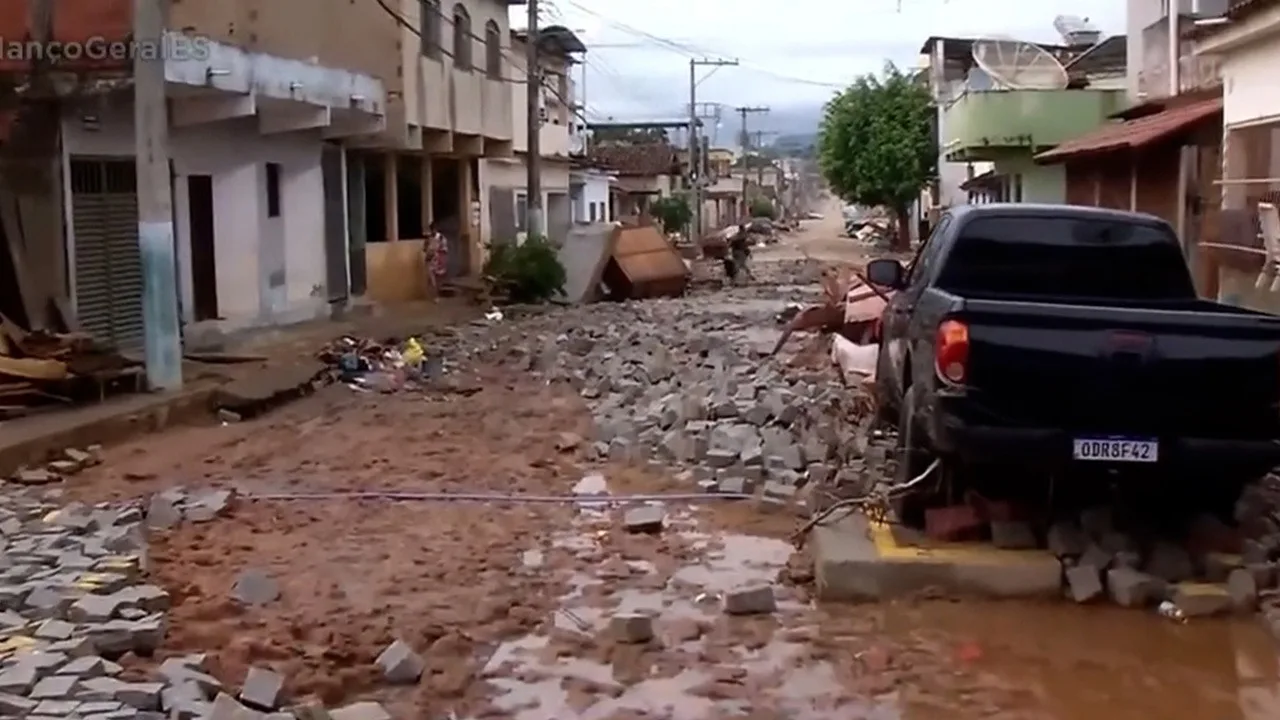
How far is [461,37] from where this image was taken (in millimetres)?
33844

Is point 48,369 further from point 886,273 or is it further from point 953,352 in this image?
point 953,352

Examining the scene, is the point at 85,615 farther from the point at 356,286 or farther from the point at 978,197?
the point at 978,197

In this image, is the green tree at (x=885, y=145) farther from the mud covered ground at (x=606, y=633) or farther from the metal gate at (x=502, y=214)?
the mud covered ground at (x=606, y=633)

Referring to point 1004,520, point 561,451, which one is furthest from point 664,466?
point 1004,520

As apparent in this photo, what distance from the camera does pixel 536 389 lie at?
17.2 metres

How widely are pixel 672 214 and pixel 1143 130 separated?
1849 inches

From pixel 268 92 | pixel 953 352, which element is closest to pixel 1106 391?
pixel 953 352

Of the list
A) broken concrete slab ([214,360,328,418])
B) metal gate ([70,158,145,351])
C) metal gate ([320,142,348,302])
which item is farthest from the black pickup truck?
metal gate ([320,142,348,302])

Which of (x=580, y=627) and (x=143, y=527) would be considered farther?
(x=143, y=527)

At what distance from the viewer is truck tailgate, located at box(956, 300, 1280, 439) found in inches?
296

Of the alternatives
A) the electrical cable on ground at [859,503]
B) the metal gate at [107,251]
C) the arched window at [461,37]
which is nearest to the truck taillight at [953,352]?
the electrical cable on ground at [859,503]

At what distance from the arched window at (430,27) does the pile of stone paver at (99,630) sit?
21806 mm

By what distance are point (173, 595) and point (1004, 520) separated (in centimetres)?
441

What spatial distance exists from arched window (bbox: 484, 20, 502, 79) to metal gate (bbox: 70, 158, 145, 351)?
18.5 meters
